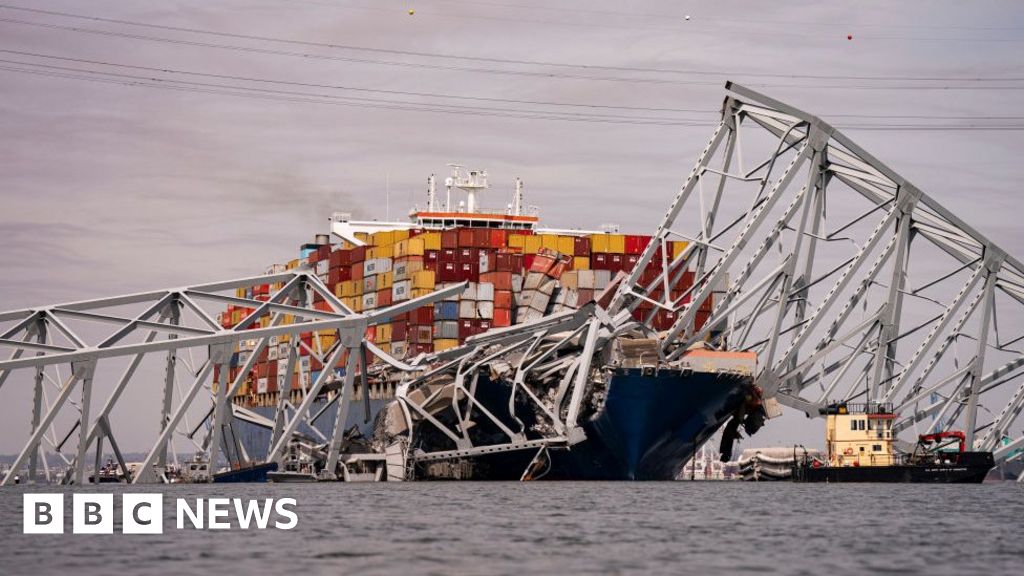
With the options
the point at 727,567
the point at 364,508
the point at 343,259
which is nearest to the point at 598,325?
the point at 364,508

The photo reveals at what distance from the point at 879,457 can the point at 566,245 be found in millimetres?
39440

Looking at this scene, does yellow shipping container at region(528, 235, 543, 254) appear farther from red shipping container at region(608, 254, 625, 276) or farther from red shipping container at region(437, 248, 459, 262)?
red shipping container at region(608, 254, 625, 276)

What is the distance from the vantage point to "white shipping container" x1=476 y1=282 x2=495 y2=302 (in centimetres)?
10581

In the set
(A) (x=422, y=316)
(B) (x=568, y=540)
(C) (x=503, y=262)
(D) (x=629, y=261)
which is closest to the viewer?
(B) (x=568, y=540)

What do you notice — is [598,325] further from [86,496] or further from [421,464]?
[86,496]

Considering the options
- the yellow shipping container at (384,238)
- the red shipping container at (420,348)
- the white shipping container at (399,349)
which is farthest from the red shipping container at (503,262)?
the yellow shipping container at (384,238)

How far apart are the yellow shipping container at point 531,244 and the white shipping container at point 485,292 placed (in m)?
4.62

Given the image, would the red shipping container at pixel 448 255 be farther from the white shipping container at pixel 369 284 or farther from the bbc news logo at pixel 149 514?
the bbc news logo at pixel 149 514

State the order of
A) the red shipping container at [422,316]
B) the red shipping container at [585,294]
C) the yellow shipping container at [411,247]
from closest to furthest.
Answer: the red shipping container at [585,294] < the red shipping container at [422,316] < the yellow shipping container at [411,247]

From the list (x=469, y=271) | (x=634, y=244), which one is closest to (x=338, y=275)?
(x=469, y=271)

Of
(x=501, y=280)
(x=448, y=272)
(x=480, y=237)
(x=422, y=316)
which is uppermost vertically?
(x=480, y=237)

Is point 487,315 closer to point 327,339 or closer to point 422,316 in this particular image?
point 422,316

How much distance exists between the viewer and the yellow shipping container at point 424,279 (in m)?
108

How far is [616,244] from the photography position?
108438mm
